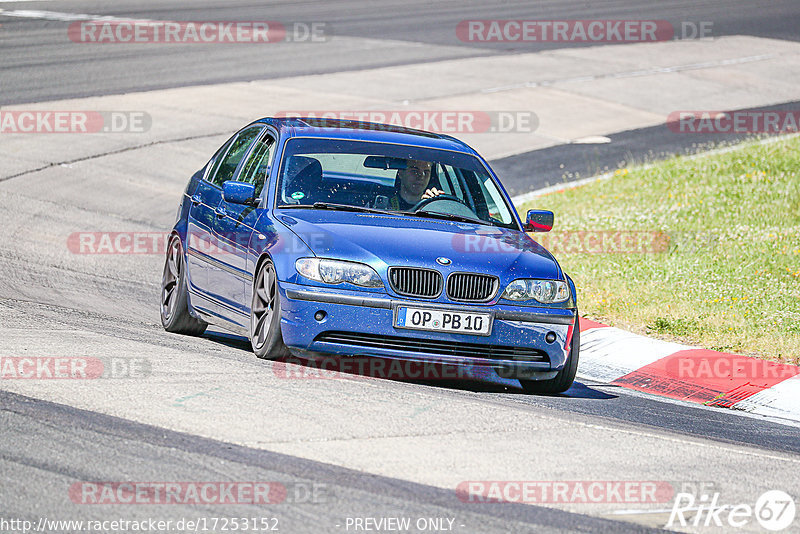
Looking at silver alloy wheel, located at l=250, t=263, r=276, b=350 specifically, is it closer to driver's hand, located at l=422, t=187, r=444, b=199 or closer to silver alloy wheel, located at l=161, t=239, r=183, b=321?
driver's hand, located at l=422, t=187, r=444, b=199

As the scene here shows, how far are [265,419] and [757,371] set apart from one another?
4640mm

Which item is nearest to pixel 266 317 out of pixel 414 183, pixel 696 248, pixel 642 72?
pixel 414 183

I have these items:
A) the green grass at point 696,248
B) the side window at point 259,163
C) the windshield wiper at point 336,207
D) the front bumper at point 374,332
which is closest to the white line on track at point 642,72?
the green grass at point 696,248

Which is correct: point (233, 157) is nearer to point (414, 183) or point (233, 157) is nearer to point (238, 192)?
point (238, 192)

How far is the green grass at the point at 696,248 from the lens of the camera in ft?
35.8

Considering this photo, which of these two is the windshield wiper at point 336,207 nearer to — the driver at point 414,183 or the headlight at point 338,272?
the driver at point 414,183

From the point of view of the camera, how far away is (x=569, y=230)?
15125 mm

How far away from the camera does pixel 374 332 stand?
7648mm

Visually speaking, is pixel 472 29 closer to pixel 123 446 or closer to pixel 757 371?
pixel 757 371

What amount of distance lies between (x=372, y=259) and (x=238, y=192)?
1.36 meters

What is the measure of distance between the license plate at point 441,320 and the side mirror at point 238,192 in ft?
5.11

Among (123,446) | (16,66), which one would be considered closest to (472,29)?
(16,66)

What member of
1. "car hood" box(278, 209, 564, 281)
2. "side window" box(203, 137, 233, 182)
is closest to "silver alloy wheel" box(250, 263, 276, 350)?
"car hood" box(278, 209, 564, 281)

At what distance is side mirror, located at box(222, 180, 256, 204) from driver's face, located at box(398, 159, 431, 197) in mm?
1078
